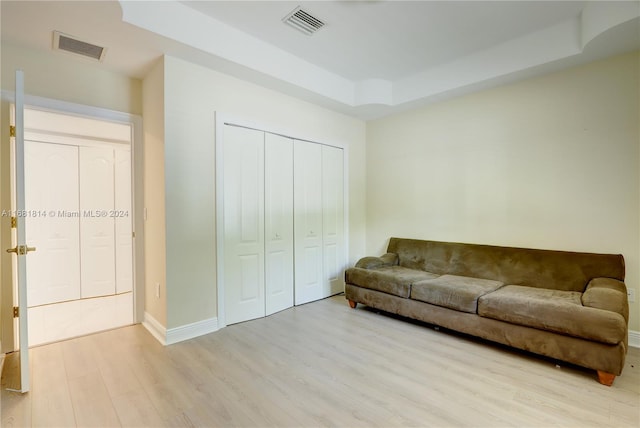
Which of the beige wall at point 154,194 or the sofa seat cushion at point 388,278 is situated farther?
the sofa seat cushion at point 388,278

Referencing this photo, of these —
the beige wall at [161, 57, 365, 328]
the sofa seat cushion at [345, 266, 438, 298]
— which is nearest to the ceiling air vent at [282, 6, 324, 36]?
the beige wall at [161, 57, 365, 328]

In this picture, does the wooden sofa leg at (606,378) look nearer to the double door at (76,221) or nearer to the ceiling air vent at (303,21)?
the ceiling air vent at (303,21)

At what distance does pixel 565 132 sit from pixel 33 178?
6.19 metres

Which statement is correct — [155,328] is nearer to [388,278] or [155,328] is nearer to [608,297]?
[388,278]

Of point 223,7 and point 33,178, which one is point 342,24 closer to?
point 223,7

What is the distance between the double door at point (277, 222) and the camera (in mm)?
3217

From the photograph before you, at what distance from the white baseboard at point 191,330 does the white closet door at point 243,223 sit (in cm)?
18

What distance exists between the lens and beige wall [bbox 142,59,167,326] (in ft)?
9.21

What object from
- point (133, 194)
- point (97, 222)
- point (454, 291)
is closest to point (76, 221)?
point (97, 222)

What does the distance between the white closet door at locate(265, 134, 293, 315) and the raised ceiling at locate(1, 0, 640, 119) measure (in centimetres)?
75

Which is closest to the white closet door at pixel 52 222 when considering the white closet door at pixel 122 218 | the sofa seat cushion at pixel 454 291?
the white closet door at pixel 122 218

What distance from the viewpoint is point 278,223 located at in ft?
11.9

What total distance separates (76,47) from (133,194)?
1359 mm

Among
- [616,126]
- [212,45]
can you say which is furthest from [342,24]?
[616,126]
